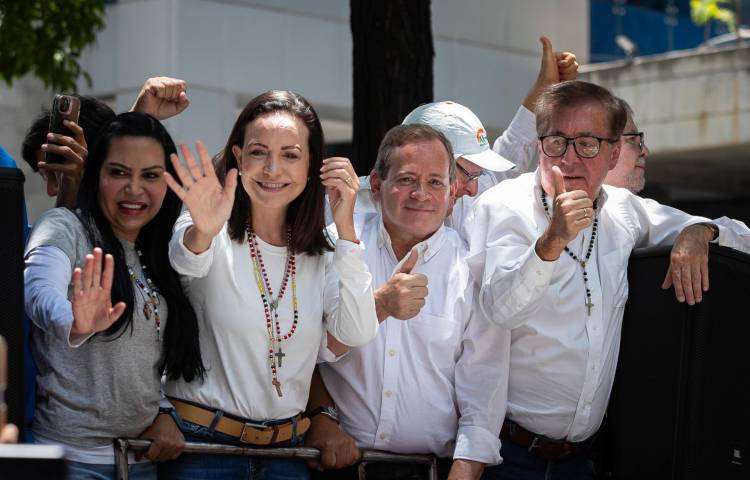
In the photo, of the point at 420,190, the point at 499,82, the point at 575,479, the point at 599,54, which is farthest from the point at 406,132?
the point at 599,54

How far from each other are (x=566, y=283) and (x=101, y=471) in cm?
176

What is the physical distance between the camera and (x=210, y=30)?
12.5m

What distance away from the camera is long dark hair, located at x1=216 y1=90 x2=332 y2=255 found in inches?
171

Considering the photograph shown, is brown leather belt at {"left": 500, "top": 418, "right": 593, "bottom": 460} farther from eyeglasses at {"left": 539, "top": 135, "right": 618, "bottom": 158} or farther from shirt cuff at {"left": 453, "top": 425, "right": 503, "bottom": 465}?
eyeglasses at {"left": 539, "top": 135, "right": 618, "bottom": 158}

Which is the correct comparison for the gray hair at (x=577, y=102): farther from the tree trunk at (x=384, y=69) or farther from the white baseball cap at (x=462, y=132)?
the tree trunk at (x=384, y=69)

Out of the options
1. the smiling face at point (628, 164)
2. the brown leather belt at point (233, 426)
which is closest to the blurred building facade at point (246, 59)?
the smiling face at point (628, 164)

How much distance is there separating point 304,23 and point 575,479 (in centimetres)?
920

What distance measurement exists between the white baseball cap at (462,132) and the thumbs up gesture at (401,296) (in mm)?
986

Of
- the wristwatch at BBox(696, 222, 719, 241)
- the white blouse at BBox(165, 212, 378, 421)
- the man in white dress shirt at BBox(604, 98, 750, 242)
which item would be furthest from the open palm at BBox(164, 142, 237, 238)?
the man in white dress shirt at BBox(604, 98, 750, 242)

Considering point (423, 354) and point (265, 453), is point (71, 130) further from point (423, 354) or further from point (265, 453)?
point (423, 354)

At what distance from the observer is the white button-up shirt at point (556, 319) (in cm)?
461

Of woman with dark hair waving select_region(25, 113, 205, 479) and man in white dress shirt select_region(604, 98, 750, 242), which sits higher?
man in white dress shirt select_region(604, 98, 750, 242)

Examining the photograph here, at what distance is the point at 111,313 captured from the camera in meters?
3.74

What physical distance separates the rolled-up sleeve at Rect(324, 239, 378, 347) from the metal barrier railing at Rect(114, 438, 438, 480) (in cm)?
40
